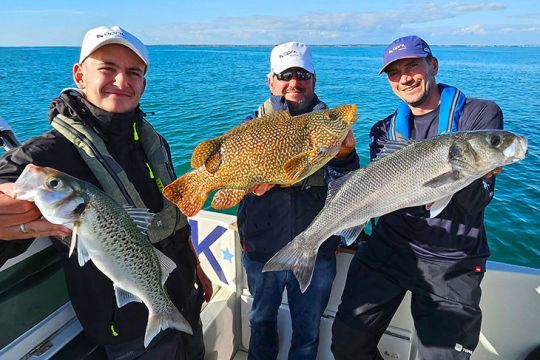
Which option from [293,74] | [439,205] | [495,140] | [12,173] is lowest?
[439,205]

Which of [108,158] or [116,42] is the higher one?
[116,42]

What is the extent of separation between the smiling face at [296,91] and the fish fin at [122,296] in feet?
7.14

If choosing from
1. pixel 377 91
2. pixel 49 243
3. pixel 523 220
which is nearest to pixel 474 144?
pixel 49 243

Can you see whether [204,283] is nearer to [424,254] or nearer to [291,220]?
[291,220]

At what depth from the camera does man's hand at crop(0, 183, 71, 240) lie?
1.88 meters

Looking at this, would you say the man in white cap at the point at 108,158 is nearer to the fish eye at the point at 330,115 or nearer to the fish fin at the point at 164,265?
the fish fin at the point at 164,265

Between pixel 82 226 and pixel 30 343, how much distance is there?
4.43 ft

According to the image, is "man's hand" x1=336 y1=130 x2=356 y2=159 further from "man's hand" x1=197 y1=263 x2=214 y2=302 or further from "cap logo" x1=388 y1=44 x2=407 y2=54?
"man's hand" x1=197 y1=263 x2=214 y2=302

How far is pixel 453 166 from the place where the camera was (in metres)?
2.72

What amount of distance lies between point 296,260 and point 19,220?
1989mm

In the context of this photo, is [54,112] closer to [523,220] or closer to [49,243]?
[49,243]

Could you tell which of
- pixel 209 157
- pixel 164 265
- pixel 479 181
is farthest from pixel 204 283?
pixel 479 181

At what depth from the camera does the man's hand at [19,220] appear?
188 centimetres

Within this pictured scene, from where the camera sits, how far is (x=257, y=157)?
2629 mm
